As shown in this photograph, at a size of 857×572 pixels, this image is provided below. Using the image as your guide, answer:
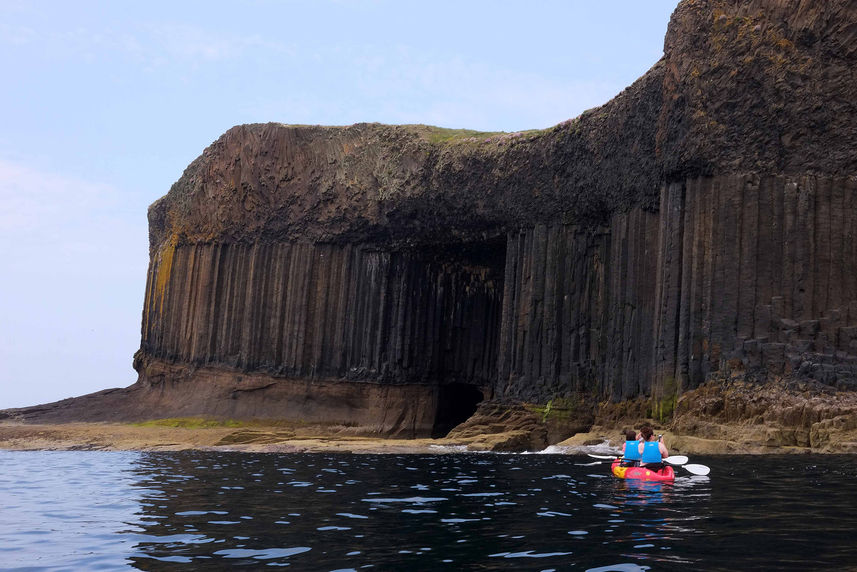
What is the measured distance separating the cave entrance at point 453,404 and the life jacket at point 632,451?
73.1ft

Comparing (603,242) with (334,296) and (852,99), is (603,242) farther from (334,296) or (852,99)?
(334,296)

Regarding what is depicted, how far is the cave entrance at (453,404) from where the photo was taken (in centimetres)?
3947

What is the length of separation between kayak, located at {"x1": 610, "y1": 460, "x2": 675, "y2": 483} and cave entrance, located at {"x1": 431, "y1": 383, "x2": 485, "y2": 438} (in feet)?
74.5

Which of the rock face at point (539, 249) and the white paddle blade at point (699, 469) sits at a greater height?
the rock face at point (539, 249)

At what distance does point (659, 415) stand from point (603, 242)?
7707 millimetres

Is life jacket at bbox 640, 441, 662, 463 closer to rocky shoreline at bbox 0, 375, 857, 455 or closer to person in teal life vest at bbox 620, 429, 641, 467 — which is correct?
person in teal life vest at bbox 620, 429, 641, 467

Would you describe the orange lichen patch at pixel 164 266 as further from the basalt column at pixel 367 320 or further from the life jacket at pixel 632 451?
the life jacket at pixel 632 451

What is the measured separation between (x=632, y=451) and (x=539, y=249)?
53.7 ft

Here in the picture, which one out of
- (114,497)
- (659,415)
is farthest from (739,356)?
(114,497)

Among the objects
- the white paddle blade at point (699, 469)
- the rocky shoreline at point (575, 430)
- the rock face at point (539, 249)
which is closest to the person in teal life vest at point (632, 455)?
the white paddle blade at point (699, 469)

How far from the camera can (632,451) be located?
1686 cm

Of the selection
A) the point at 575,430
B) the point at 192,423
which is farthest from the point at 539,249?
the point at 192,423

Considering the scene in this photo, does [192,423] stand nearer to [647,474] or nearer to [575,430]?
[575,430]

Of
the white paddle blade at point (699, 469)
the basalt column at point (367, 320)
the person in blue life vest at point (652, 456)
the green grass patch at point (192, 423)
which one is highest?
the basalt column at point (367, 320)
